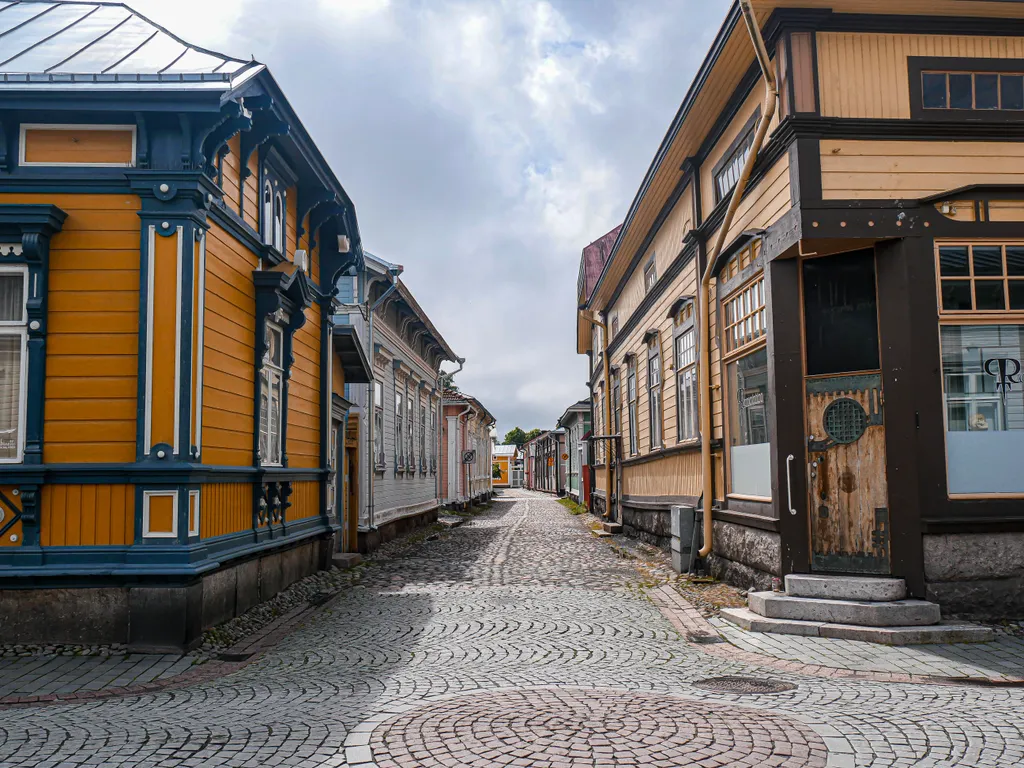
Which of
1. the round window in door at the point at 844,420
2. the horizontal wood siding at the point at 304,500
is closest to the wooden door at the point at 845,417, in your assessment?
the round window in door at the point at 844,420

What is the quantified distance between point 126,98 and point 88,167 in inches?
28.4

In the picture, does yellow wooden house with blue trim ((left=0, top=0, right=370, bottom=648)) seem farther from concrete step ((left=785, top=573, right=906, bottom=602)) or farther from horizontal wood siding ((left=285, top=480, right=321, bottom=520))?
concrete step ((left=785, top=573, right=906, bottom=602))

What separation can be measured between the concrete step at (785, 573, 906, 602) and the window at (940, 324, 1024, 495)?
1358 millimetres

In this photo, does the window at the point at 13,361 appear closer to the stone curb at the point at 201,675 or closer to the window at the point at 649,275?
the stone curb at the point at 201,675

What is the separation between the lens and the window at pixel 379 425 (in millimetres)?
18688

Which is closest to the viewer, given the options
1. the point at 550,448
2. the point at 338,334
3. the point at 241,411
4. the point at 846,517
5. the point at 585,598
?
the point at 846,517

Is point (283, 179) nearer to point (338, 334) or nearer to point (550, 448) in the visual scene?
point (338, 334)

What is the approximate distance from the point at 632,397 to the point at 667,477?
4.63m

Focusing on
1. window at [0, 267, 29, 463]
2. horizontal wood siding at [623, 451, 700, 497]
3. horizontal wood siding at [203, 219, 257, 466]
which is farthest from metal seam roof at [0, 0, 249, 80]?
horizontal wood siding at [623, 451, 700, 497]

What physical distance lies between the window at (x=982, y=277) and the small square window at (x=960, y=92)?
1467 millimetres

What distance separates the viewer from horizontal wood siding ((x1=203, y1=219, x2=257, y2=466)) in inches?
336

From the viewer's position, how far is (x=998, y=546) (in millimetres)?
8336

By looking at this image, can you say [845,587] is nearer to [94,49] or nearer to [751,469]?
[751,469]

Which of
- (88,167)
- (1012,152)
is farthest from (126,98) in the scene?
(1012,152)
